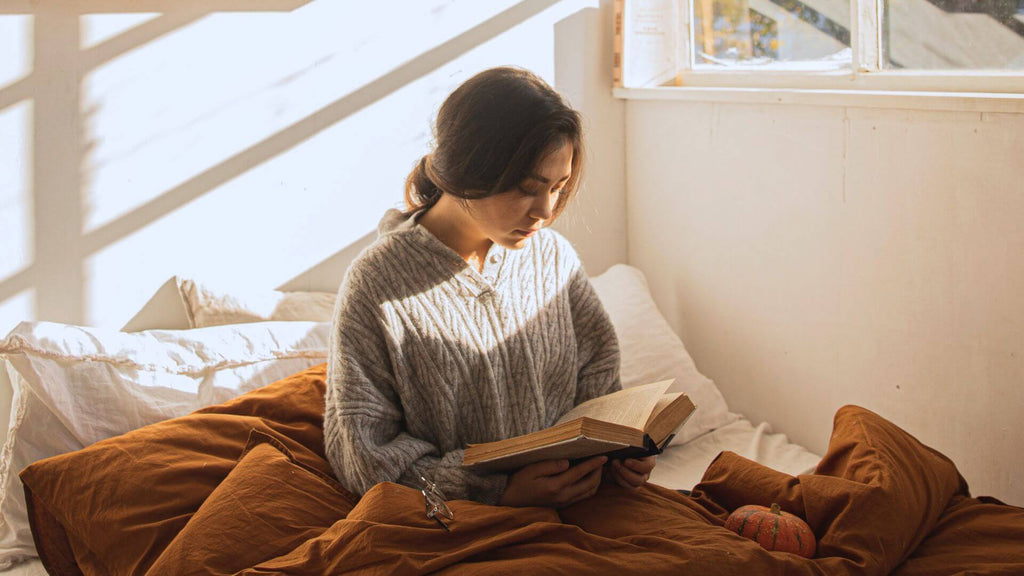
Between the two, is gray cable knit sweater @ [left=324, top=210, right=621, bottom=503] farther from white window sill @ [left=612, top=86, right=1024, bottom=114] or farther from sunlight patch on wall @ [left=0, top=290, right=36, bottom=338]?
sunlight patch on wall @ [left=0, top=290, right=36, bottom=338]

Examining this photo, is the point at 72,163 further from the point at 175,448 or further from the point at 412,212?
the point at 412,212

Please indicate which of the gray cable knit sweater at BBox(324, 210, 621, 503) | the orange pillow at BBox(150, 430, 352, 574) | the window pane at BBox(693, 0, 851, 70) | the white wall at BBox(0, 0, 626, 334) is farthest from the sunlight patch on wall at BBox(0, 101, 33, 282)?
the window pane at BBox(693, 0, 851, 70)

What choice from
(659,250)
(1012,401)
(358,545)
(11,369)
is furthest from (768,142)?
(11,369)

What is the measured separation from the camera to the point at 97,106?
2.29 metres

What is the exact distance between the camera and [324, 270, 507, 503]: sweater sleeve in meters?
1.58

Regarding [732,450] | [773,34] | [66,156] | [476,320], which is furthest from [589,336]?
[66,156]

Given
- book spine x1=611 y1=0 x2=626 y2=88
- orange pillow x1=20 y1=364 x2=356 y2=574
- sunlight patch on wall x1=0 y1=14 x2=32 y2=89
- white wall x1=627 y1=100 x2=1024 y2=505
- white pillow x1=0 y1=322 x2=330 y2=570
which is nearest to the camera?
orange pillow x1=20 y1=364 x2=356 y2=574

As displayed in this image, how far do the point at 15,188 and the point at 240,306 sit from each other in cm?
57

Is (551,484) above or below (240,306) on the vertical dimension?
below

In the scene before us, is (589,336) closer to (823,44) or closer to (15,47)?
(823,44)

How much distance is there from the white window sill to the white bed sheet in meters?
0.81

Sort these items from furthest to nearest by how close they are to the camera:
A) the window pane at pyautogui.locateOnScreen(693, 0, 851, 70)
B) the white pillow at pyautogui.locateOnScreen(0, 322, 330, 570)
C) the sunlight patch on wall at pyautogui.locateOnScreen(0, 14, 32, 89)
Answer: the window pane at pyautogui.locateOnScreen(693, 0, 851, 70) < the sunlight patch on wall at pyautogui.locateOnScreen(0, 14, 32, 89) < the white pillow at pyautogui.locateOnScreen(0, 322, 330, 570)

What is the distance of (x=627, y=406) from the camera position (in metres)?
1.51

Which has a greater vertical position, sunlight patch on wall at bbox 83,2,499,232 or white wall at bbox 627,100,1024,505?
sunlight patch on wall at bbox 83,2,499,232
